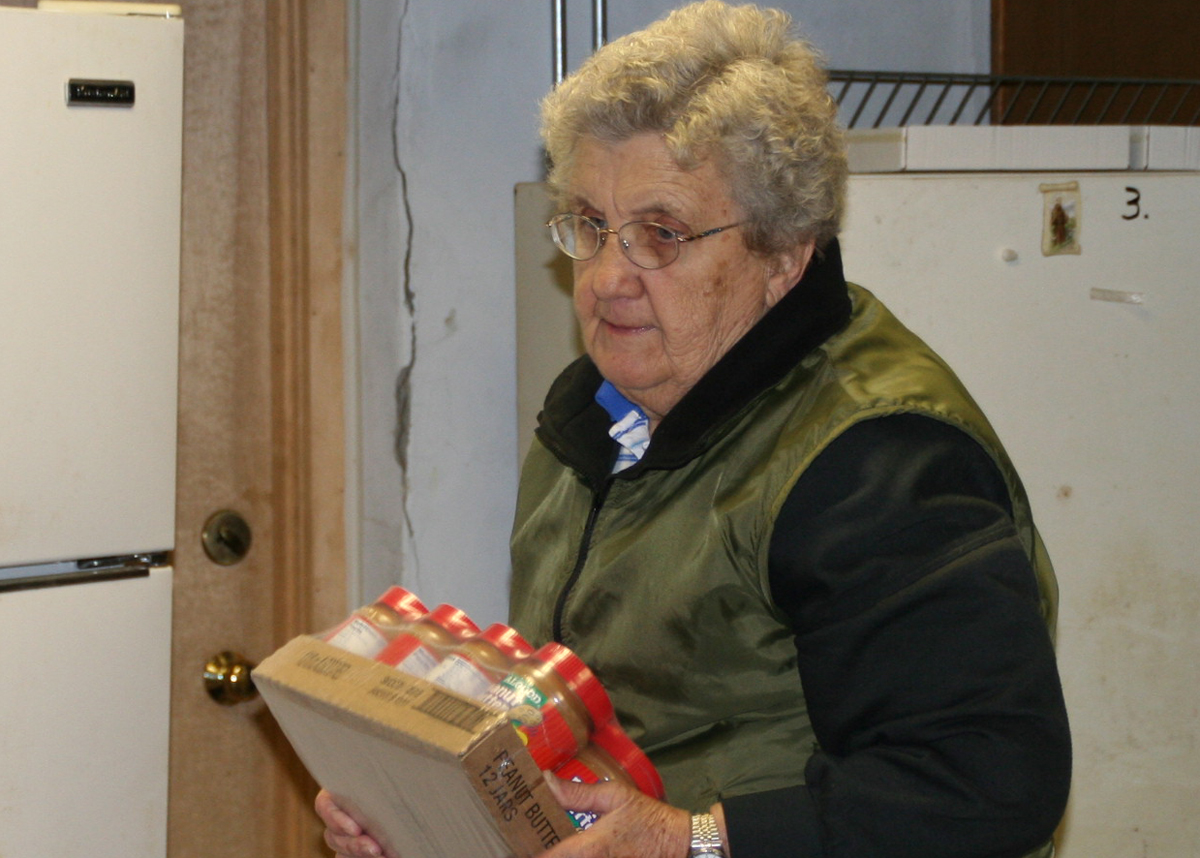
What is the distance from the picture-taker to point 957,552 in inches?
33.9

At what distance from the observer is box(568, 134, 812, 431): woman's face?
102 centimetres

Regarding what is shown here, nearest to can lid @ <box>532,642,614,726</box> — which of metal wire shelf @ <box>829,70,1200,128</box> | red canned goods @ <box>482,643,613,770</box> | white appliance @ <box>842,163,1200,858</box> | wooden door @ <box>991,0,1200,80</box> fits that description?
red canned goods @ <box>482,643,613,770</box>

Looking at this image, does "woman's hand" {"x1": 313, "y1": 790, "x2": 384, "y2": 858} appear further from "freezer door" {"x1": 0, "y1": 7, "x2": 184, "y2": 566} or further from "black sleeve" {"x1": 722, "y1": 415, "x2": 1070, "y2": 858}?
"freezer door" {"x1": 0, "y1": 7, "x2": 184, "y2": 566}

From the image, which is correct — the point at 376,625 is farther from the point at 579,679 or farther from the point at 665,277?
the point at 665,277

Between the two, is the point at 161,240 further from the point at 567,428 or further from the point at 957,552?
the point at 957,552

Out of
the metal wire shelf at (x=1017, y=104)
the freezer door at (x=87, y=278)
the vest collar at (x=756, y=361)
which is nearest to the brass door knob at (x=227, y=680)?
the freezer door at (x=87, y=278)

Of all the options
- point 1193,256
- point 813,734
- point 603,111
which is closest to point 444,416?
point 603,111

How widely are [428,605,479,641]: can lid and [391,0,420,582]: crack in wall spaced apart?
72 cm

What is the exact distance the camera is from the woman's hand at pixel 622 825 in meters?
0.86

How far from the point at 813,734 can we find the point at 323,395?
95 cm

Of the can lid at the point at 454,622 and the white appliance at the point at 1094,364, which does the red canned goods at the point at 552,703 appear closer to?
the can lid at the point at 454,622

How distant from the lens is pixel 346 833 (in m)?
1.06

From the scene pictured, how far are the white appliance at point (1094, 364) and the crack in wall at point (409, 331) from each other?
604 mm

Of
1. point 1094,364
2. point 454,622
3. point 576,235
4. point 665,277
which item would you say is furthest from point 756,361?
point 1094,364
